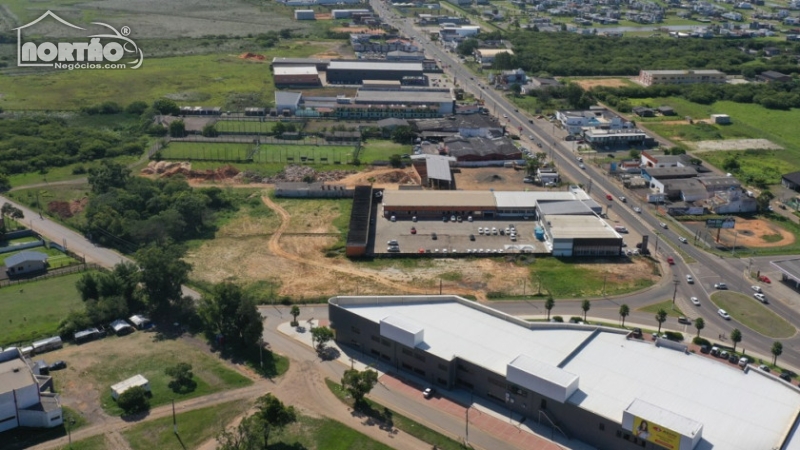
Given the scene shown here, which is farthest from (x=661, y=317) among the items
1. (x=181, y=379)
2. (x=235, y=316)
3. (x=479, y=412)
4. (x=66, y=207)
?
(x=66, y=207)

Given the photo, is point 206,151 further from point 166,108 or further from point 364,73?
point 364,73

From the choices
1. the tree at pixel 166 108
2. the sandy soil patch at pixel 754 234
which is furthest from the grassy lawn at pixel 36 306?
the sandy soil patch at pixel 754 234

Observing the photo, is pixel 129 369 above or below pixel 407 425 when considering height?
below

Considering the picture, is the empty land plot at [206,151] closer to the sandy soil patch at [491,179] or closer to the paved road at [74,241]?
the paved road at [74,241]

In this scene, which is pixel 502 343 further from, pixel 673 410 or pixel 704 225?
pixel 704 225

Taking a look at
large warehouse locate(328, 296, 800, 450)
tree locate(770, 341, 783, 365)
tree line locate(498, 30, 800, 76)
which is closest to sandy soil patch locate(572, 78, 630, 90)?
tree line locate(498, 30, 800, 76)

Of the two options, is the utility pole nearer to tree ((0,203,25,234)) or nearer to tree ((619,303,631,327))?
tree ((619,303,631,327))
